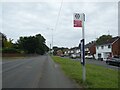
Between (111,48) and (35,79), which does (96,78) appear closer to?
(35,79)

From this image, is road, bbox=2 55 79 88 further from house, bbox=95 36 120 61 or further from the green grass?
house, bbox=95 36 120 61

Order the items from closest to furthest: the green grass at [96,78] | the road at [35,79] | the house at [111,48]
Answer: the green grass at [96,78]
the road at [35,79]
the house at [111,48]

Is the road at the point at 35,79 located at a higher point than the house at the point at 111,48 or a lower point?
lower

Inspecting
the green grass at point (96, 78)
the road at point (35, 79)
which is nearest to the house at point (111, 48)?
the green grass at point (96, 78)

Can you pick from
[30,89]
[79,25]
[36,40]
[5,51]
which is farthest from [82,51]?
[36,40]

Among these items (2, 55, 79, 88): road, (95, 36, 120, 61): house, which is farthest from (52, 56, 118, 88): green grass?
(95, 36, 120, 61): house

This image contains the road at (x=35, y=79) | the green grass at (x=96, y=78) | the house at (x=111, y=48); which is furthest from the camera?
the house at (x=111, y=48)

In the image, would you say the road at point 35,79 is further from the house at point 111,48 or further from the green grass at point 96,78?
the house at point 111,48

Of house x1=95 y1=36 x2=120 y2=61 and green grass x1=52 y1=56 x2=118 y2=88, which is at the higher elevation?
house x1=95 y1=36 x2=120 y2=61

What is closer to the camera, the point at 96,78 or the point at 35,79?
the point at 96,78

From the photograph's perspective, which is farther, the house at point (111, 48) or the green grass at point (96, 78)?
the house at point (111, 48)

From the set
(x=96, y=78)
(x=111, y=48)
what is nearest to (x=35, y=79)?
(x=96, y=78)

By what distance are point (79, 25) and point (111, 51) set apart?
199 ft

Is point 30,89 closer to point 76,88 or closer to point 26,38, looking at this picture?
point 76,88
